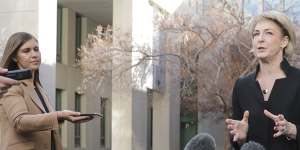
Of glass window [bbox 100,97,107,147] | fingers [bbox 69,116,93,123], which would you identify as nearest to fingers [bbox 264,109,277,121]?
fingers [bbox 69,116,93,123]

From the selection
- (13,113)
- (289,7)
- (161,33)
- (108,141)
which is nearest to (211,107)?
(161,33)

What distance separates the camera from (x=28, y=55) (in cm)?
347

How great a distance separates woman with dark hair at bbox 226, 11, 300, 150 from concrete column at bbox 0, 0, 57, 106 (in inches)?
524

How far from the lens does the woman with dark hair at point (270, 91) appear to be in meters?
2.50

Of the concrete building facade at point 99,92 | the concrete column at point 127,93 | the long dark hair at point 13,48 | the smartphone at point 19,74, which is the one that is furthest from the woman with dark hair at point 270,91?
the concrete column at point 127,93

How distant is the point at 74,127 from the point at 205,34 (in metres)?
9.62

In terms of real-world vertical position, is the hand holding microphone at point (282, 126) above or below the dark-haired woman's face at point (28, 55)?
below

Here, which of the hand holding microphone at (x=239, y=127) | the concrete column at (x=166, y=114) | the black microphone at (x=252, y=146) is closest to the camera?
the black microphone at (x=252, y=146)

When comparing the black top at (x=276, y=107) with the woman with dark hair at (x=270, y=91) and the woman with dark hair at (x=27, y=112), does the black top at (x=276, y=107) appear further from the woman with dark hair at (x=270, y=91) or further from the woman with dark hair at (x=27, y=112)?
the woman with dark hair at (x=27, y=112)

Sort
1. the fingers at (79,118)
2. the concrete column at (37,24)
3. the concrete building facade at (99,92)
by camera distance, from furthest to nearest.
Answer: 1. the concrete building facade at (99,92)
2. the concrete column at (37,24)
3. the fingers at (79,118)

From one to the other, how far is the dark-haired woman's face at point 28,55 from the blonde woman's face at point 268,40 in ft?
4.70

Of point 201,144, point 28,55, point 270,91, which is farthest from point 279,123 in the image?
point 28,55

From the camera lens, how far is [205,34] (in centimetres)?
2202

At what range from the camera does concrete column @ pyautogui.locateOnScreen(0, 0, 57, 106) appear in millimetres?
15641
